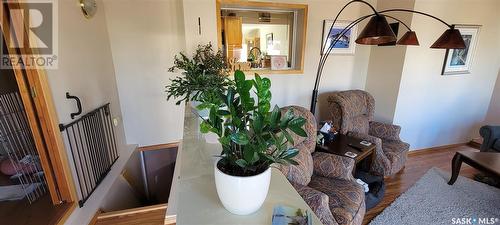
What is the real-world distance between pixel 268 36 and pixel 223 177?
9.44ft

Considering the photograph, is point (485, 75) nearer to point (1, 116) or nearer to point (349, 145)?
point (349, 145)

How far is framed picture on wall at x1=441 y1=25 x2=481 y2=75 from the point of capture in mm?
3045

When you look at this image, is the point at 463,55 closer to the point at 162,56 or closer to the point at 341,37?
the point at 341,37

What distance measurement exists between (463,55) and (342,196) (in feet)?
9.96

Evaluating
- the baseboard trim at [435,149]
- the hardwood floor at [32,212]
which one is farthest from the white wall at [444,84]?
the hardwood floor at [32,212]

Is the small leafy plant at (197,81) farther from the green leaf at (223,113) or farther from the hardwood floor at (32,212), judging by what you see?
the hardwood floor at (32,212)

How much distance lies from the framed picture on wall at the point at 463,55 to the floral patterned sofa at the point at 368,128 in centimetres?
119

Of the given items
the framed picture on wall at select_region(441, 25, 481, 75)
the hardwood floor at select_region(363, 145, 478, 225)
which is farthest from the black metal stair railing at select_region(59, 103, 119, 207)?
the framed picture on wall at select_region(441, 25, 481, 75)

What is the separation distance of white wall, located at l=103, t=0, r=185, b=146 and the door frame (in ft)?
4.23

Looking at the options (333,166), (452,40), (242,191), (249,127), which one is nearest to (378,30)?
(452,40)

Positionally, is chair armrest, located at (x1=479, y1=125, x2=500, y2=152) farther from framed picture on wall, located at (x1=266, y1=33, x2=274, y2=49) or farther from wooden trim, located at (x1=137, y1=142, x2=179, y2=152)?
wooden trim, located at (x1=137, y1=142, x2=179, y2=152)

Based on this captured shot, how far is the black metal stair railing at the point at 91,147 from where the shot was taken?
74.3 inches

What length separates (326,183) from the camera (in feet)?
6.48

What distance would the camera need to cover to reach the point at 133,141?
3.11m
